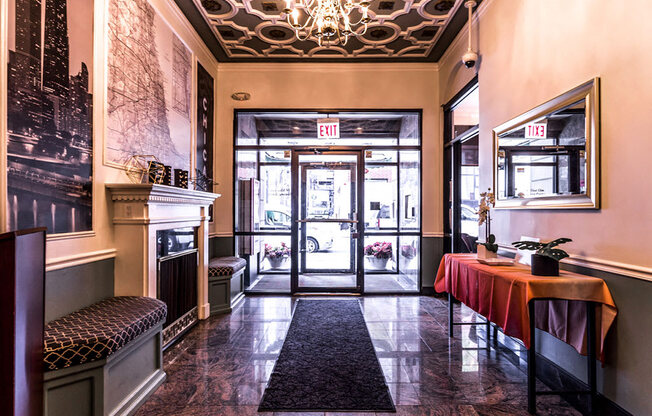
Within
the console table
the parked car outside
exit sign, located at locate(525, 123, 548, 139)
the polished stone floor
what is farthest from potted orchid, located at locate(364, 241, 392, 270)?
exit sign, located at locate(525, 123, 548, 139)

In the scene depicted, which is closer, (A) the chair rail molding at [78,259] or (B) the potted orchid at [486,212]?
(A) the chair rail molding at [78,259]

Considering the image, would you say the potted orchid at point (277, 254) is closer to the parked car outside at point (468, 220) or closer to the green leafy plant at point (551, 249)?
the parked car outside at point (468, 220)

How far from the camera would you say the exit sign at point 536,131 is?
255 centimetres

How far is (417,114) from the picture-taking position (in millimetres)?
5250

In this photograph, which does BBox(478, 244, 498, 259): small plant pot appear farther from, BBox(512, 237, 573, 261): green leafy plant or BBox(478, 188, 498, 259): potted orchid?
BBox(512, 237, 573, 261): green leafy plant

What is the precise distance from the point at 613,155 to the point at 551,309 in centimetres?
119

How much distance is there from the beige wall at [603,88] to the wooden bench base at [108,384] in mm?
3156

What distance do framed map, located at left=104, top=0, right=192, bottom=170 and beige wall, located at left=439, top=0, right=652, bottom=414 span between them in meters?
3.52

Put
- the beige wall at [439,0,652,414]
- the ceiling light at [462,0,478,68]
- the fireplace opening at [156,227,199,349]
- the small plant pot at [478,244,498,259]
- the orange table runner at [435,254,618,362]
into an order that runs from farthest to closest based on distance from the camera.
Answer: the ceiling light at [462,0,478,68] < the fireplace opening at [156,227,199,349] < the small plant pot at [478,244,498,259] < the orange table runner at [435,254,618,362] < the beige wall at [439,0,652,414]

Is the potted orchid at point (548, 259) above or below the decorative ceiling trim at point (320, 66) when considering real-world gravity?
below

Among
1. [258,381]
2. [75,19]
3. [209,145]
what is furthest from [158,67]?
[258,381]

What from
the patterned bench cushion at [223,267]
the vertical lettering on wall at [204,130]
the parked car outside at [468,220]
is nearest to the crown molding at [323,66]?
the vertical lettering on wall at [204,130]

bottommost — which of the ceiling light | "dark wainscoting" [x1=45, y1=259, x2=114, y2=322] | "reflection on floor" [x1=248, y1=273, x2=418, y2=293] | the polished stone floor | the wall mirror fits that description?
the polished stone floor

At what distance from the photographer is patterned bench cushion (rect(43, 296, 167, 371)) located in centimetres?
172
